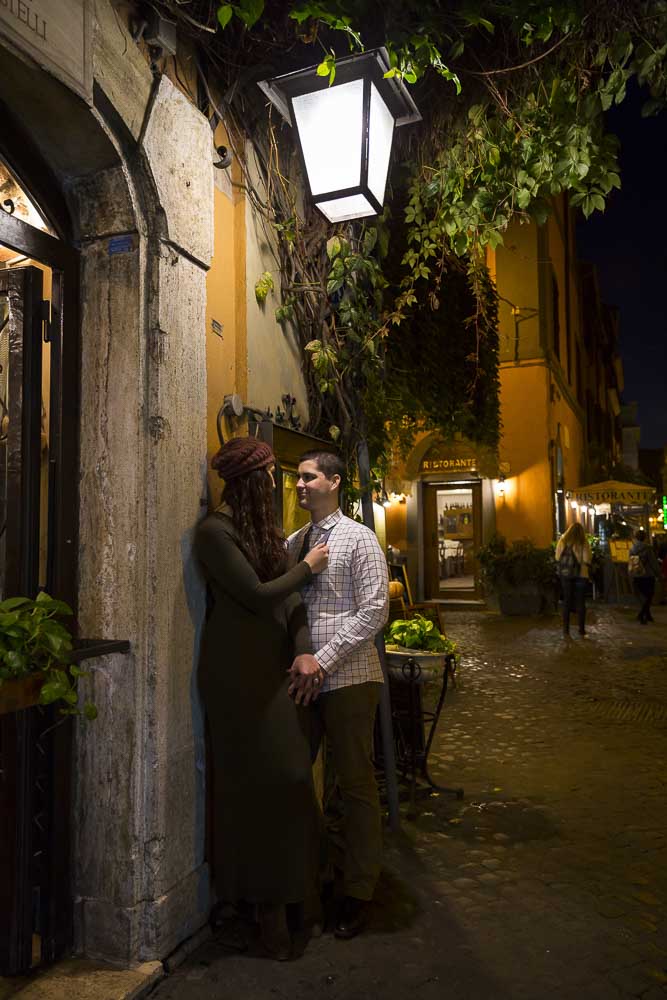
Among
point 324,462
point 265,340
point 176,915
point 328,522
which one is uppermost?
point 265,340

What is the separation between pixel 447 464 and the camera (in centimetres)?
1692

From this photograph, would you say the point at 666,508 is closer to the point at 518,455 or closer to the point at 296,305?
the point at 518,455

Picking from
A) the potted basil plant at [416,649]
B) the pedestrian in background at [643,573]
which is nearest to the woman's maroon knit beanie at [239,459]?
the potted basil plant at [416,649]

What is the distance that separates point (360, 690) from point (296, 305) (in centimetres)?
232

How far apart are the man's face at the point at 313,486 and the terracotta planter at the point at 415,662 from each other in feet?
5.78

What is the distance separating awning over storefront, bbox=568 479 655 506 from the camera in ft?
55.3

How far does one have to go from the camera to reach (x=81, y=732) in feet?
9.57

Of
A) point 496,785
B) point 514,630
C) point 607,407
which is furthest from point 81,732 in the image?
point 607,407

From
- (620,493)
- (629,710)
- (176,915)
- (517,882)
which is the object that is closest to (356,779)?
(176,915)

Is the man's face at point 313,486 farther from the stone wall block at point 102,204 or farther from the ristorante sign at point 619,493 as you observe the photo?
the ristorante sign at point 619,493

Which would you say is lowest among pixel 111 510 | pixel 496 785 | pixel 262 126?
pixel 496 785

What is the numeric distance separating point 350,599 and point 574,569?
901 centimetres

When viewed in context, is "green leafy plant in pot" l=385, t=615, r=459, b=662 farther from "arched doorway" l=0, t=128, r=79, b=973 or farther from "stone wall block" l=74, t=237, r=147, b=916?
"arched doorway" l=0, t=128, r=79, b=973

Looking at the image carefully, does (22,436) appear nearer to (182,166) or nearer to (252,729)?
(182,166)
